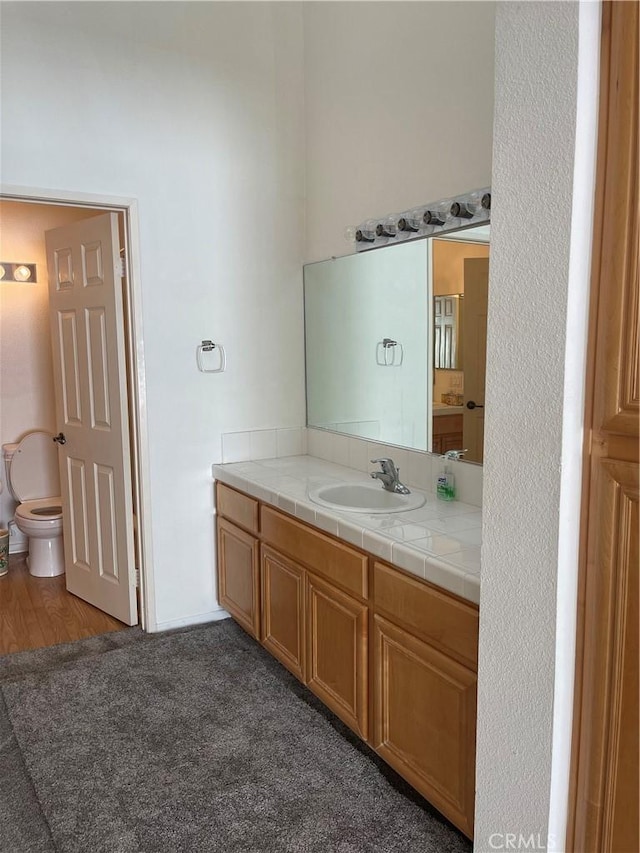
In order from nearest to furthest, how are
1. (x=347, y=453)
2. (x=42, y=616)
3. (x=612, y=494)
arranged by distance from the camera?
1. (x=612, y=494)
2. (x=347, y=453)
3. (x=42, y=616)

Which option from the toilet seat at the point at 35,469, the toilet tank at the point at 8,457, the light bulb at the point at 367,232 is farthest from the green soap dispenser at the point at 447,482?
the toilet tank at the point at 8,457

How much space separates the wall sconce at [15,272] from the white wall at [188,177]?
5.83ft

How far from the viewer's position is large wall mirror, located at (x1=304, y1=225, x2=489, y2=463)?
2424 mm

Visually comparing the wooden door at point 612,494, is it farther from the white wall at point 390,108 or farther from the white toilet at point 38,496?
the white toilet at point 38,496

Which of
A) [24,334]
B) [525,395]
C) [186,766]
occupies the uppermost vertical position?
[24,334]

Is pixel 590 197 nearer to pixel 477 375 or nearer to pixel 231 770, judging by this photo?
pixel 477 375

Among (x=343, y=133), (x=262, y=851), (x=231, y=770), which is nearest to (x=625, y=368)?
(x=262, y=851)

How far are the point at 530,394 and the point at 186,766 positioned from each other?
5.67 feet

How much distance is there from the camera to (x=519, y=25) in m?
1.34

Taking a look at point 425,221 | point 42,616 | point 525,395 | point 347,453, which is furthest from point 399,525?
point 42,616

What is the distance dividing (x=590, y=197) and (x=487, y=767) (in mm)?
1282

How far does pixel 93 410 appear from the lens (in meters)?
3.36

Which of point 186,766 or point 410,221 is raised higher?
point 410,221

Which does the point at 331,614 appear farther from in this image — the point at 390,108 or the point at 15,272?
the point at 15,272
